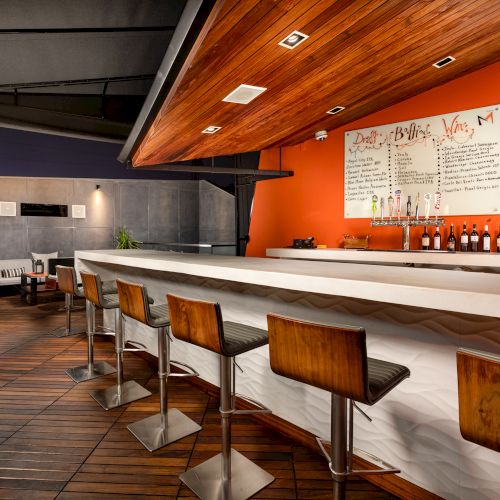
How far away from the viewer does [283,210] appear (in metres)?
5.91

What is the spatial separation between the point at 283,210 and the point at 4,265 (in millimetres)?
6173

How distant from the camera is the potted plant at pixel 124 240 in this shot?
8788mm

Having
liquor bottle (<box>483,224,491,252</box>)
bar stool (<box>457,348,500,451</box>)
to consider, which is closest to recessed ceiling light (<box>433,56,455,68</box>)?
liquor bottle (<box>483,224,491,252</box>)

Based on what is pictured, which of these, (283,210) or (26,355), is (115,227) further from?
(26,355)

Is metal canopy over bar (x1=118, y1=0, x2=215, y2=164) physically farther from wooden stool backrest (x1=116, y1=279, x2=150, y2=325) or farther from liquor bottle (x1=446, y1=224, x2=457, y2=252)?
liquor bottle (x1=446, y1=224, x2=457, y2=252)

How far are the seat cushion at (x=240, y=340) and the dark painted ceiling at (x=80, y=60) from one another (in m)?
3.36

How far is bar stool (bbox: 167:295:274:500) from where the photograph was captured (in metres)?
1.67

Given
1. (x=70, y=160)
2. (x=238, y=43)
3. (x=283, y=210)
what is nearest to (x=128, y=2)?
(x=238, y=43)

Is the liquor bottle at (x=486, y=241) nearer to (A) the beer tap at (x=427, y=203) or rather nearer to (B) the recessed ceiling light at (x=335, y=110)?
(A) the beer tap at (x=427, y=203)

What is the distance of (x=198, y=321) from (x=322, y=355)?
0.66 metres

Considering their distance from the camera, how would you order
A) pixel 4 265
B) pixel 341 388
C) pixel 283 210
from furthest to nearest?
pixel 4 265
pixel 283 210
pixel 341 388

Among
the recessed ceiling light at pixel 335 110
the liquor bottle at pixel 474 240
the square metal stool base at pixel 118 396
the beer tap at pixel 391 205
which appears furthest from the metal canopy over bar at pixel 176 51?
the liquor bottle at pixel 474 240

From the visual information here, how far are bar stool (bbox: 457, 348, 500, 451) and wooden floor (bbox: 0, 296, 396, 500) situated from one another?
3.57ft

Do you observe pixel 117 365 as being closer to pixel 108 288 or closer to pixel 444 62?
pixel 108 288
